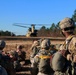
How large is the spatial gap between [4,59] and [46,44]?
1.95 m

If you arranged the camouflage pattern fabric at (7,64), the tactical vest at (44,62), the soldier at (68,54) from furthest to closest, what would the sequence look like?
the tactical vest at (44,62)
the camouflage pattern fabric at (7,64)
the soldier at (68,54)

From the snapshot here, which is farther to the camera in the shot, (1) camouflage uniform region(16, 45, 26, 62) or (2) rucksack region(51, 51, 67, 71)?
(1) camouflage uniform region(16, 45, 26, 62)

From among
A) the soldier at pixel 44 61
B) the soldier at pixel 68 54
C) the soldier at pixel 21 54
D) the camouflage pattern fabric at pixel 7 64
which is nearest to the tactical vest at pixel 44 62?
the soldier at pixel 44 61

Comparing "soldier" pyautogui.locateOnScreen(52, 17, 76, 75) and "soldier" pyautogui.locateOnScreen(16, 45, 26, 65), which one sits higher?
"soldier" pyautogui.locateOnScreen(52, 17, 76, 75)

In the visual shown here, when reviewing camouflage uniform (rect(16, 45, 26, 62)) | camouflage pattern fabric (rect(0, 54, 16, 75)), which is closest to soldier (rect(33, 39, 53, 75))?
camouflage pattern fabric (rect(0, 54, 16, 75))

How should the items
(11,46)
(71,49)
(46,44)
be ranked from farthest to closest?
(11,46), (46,44), (71,49)

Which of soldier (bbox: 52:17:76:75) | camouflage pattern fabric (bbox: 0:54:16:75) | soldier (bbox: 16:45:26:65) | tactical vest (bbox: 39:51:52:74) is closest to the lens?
soldier (bbox: 52:17:76:75)

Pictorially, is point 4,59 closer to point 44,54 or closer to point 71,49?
point 44,54

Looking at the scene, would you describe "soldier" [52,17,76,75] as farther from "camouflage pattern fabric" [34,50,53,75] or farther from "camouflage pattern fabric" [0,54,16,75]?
"camouflage pattern fabric" [34,50,53,75]

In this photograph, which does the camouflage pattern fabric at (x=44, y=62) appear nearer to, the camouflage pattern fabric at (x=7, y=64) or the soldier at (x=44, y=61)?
the soldier at (x=44, y=61)

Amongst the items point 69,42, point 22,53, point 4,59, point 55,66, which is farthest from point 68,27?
point 22,53

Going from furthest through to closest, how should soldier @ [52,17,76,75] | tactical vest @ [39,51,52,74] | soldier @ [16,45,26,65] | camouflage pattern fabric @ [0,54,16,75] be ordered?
soldier @ [16,45,26,65]
tactical vest @ [39,51,52,74]
camouflage pattern fabric @ [0,54,16,75]
soldier @ [52,17,76,75]

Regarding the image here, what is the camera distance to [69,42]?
460 cm

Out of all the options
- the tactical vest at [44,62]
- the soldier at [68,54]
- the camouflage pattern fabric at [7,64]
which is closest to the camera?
the soldier at [68,54]
